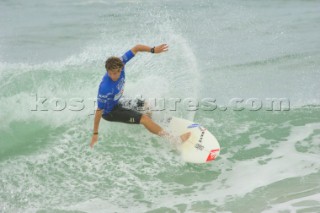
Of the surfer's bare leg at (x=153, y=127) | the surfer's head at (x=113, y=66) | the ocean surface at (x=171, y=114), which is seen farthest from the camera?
the surfer's bare leg at (x=153, y=127)

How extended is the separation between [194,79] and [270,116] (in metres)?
1.57

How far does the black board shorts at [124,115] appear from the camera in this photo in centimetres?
681

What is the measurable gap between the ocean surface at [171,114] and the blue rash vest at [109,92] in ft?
2.57

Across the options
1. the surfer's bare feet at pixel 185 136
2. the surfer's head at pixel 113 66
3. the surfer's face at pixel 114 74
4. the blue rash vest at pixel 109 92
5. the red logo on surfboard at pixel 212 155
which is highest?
the surfer's head at pixel 113 66

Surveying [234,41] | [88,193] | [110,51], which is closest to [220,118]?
[88,193]

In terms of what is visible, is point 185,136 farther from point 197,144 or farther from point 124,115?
point 124,115

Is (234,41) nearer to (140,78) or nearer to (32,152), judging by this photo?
(140,78)

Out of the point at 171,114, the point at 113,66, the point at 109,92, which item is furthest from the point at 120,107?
the point at 171,114

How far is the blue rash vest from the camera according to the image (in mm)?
6387

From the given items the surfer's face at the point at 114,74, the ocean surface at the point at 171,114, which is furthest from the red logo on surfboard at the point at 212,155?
the surfer's face at the point at 114,74

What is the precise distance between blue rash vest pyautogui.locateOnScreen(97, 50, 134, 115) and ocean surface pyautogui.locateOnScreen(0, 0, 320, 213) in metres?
0.78

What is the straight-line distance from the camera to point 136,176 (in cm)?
629

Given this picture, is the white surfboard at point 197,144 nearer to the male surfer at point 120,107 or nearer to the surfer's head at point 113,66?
the male surfer at point 120,107

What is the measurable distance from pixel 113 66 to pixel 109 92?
19.9 inches
